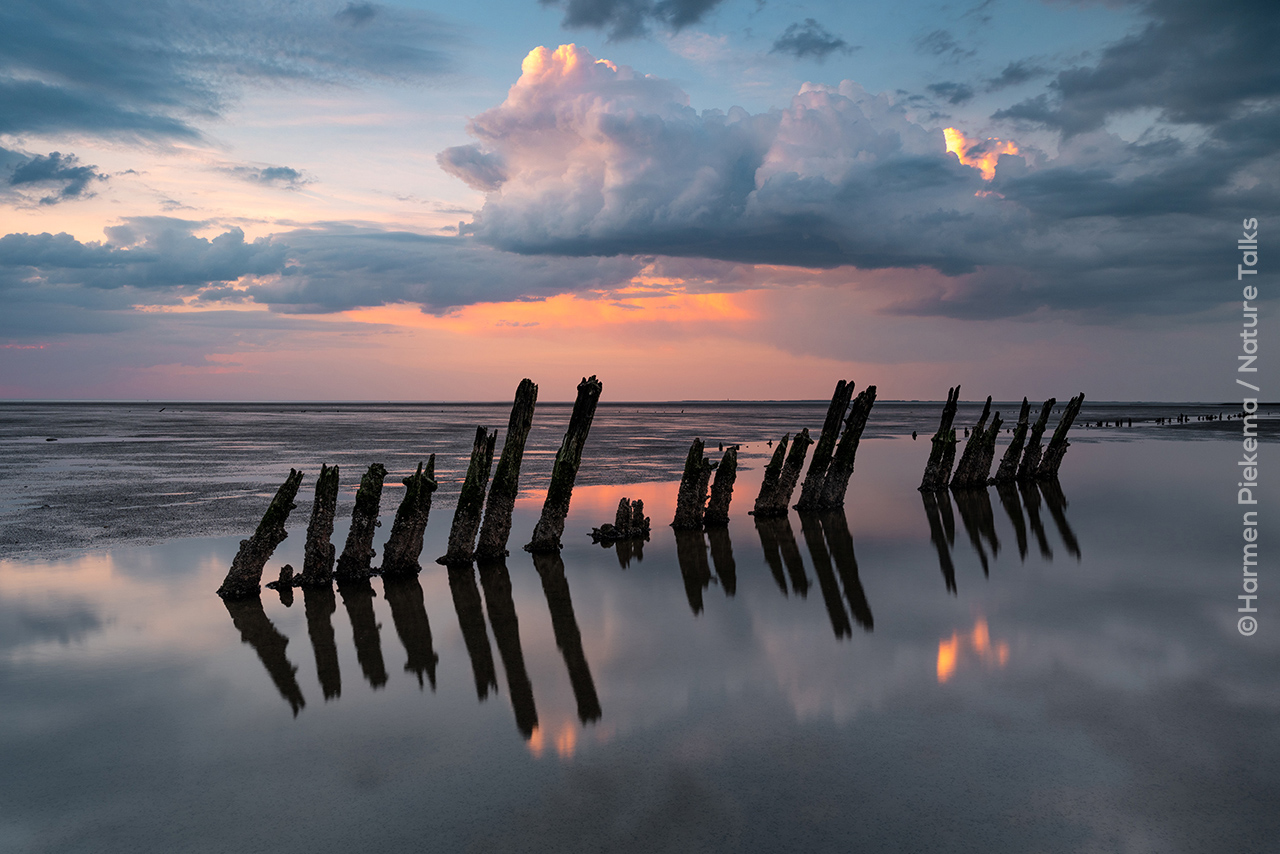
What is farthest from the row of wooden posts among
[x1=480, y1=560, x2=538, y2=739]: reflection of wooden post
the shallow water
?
[x1=480, y1=560, x2=538, y2=739]: reflection of wooden post

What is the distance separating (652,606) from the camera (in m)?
13.4

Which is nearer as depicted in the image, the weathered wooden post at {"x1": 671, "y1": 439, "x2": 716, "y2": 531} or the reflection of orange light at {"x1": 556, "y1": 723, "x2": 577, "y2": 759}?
the reflection of orange light at {"x1": 556, "y1": 723, "x2": 577, "y2": 759}

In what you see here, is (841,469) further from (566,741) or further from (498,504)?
(566,741)

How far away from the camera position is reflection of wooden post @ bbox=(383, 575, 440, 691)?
414 inches

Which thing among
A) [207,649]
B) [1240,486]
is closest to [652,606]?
[207,649]

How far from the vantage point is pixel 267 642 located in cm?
1131

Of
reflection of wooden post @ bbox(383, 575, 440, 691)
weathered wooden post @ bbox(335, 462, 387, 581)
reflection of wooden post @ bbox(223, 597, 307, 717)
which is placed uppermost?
weathered wooden post @ bbox(335, 462, 387, 581)

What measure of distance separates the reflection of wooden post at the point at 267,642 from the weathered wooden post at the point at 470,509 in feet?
12.2

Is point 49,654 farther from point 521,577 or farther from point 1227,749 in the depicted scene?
point 1227,749


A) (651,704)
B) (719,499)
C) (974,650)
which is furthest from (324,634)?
(719,499)

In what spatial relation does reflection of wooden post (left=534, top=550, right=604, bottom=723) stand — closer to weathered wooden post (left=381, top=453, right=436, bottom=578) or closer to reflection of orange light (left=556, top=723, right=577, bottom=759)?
reflection of orange light (left=556, top=723, right=577, bottom=759)

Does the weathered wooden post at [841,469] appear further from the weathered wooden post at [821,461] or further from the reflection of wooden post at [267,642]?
the reflection of wooden post at [267,642]

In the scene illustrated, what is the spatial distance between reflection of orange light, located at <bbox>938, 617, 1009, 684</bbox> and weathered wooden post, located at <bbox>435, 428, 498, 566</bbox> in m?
8.59

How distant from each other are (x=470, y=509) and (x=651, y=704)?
761 cm
